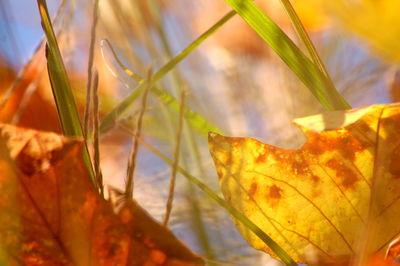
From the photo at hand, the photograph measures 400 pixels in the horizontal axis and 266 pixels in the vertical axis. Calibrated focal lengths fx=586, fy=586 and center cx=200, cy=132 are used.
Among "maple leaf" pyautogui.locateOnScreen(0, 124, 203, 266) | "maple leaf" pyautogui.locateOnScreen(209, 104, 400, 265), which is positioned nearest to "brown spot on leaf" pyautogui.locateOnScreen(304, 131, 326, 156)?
"maple leaf" pyautogui.locateOnScreen(209, 104, 400, 265)

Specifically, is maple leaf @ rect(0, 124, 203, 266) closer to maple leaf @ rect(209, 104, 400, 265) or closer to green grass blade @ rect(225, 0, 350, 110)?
maple leaf @ rect(209, 104, 400, 265)

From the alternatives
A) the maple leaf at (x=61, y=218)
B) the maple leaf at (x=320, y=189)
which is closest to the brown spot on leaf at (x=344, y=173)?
the maple leaf at (x=320, y=189)

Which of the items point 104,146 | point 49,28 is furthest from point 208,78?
point 49,28

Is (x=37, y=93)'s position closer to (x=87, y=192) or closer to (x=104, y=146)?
→ (x=104, y=146)

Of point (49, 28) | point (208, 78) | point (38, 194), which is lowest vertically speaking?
point (38, 194)

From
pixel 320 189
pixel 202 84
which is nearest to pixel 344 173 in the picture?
pixel 320 189

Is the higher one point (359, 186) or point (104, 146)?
point (104, 146)
